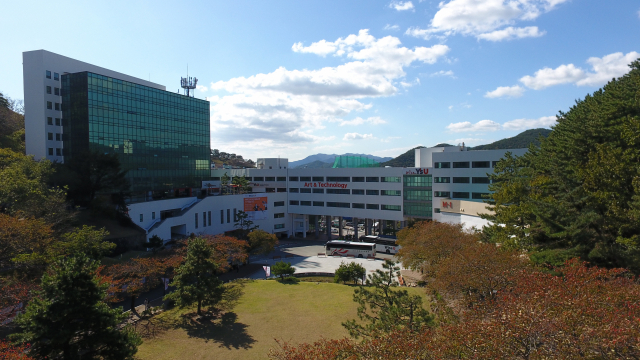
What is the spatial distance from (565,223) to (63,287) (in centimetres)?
2240

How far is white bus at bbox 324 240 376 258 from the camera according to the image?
4153 cm

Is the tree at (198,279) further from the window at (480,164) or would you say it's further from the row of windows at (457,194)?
the window at (480,164)

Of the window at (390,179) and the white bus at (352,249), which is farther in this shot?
the window at (390,179)

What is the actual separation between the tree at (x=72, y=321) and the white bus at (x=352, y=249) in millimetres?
31960

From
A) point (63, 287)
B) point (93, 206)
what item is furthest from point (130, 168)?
point (63, 287)

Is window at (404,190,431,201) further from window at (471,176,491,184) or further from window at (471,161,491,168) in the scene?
window at (471,161,491,168)

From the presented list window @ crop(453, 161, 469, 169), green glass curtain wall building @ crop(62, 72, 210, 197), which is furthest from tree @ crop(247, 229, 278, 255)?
window @ crop(453, 161, 469, 169)

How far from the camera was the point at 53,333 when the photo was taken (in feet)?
36.4

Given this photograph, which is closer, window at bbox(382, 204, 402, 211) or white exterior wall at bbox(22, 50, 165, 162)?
white exterior wall at bbox(22, 50, 165, 162)

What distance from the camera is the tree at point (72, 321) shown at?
11.0 meters

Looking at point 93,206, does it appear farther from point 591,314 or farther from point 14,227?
point 591,314

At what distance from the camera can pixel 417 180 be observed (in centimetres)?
4881

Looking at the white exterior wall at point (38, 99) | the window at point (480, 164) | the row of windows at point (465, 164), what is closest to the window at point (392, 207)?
the row of windows at point (465, 164)

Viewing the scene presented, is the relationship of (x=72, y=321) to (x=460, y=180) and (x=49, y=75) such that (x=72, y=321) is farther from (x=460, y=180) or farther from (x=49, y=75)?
(x=49, y=75)
